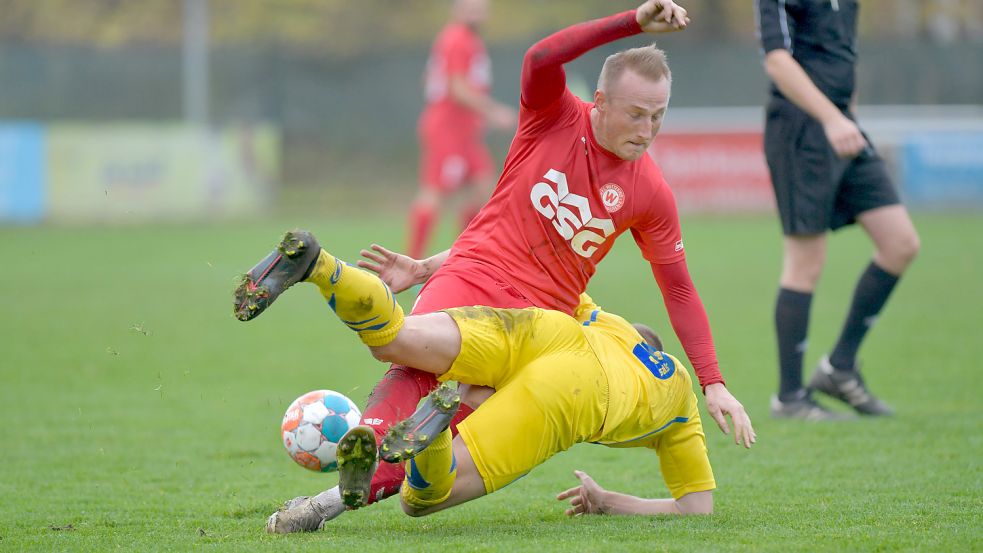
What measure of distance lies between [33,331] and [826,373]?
18.0 ft

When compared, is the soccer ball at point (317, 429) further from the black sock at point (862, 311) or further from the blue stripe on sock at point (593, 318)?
the black sock at point (862, 311)

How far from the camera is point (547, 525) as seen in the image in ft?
13.0

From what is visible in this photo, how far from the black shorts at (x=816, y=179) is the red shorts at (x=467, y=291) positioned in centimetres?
196

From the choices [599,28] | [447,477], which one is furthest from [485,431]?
[599,28]

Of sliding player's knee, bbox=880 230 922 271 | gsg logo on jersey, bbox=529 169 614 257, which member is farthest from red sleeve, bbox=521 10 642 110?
sliding player's knee, bbox=880 230 922 271

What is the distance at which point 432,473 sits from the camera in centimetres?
364

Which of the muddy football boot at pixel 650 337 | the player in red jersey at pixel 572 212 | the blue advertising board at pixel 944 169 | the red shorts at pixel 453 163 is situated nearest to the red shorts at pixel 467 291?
the player in red jersey at pixel 572 212

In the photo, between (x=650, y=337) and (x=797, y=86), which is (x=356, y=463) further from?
(x=797, y=86)

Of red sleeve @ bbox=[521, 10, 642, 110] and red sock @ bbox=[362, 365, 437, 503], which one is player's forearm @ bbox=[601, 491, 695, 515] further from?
red sleeve @ bbox=[521, 10, 642, 110]

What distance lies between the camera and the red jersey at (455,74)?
35.2 feet

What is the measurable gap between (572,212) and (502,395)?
0.83 meters

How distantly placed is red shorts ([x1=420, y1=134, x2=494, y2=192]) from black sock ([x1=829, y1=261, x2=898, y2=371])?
5884mm

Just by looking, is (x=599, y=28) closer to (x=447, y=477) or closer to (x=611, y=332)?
(x=611, y=332)

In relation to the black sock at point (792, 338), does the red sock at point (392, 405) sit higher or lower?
higher
